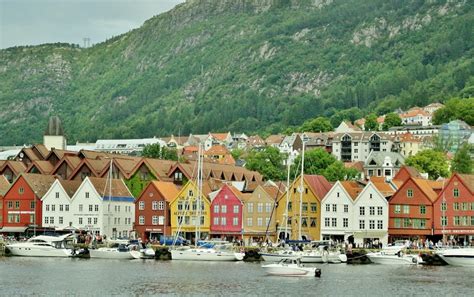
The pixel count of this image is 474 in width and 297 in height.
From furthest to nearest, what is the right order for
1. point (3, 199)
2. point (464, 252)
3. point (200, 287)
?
point (3, 199), point (464, 252), point (200, 287)

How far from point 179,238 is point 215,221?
15330 millimetres

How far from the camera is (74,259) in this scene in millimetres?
122688

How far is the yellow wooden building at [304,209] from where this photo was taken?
140500 mm

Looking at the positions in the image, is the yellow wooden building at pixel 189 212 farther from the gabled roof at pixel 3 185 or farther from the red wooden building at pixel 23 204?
the gabled roof at pixel 3 185

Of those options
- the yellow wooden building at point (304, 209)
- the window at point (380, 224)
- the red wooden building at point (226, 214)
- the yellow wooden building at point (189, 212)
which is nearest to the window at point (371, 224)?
the window at point (380, 224)

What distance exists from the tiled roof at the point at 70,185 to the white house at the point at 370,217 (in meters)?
39.9

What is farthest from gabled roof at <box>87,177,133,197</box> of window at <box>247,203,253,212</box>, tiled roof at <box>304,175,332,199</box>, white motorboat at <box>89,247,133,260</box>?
tiled roof at <box>304,175,332,199</box>

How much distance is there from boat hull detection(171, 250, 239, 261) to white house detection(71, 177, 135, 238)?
94.8 feet

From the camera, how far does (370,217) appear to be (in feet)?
458

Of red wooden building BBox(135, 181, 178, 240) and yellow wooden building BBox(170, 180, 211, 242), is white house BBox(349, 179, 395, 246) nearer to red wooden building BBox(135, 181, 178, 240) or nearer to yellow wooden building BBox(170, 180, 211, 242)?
yellow wooden building BBox(170, 180, 211, 242)

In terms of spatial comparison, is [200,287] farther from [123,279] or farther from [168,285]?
[123,279]

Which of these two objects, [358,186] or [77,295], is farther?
[358,186]

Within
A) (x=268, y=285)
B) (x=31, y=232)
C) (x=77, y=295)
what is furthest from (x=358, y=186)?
(x=77, y=295)

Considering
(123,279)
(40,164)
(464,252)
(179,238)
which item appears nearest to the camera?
(123,279)
